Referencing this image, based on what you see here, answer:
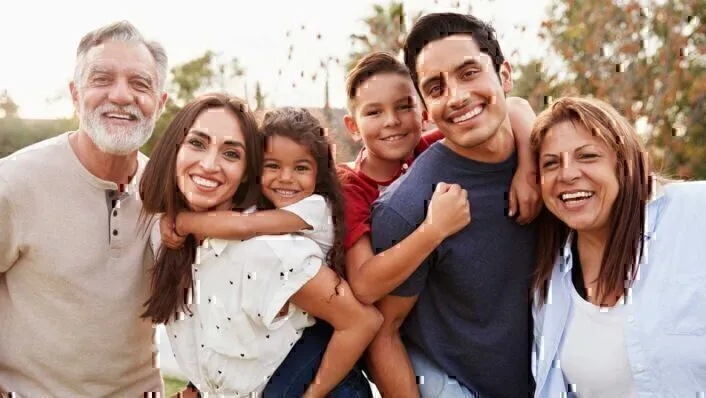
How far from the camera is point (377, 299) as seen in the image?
3.02 metres

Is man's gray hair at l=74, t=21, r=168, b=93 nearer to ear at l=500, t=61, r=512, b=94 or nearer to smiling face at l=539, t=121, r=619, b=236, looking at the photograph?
ear at l=500, t=61, r=512, b=94

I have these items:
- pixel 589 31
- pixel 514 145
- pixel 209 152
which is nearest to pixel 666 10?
pixel 589 31

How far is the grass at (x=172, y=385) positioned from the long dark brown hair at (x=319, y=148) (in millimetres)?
4396

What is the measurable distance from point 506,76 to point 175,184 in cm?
158

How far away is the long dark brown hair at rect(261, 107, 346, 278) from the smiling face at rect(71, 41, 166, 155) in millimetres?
806

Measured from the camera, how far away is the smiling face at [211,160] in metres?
3.03

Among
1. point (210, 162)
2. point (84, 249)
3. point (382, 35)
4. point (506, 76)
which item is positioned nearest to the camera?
point (210, 162)

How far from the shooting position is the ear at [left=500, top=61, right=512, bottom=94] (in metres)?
3.32

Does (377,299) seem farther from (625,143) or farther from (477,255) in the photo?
(625,143)

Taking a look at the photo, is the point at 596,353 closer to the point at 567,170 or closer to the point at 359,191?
the point at 567,170

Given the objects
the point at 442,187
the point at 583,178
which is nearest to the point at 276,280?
the point at 442,187

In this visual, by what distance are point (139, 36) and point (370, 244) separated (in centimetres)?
169

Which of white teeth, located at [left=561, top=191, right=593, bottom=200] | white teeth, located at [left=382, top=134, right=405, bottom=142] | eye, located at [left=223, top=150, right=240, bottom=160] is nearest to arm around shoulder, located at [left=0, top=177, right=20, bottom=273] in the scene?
eye, located at [left=223, top=150, right=240, bottom=160]

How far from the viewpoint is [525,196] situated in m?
3.05
